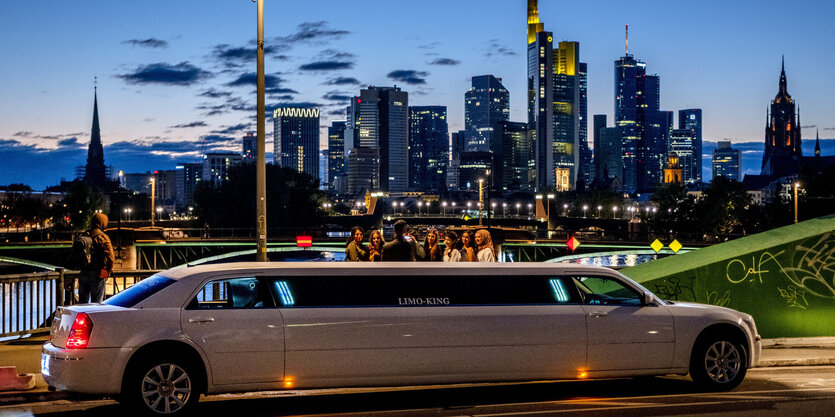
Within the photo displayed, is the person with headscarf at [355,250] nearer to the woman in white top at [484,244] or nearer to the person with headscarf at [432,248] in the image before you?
the person with headscarf at [432,248]

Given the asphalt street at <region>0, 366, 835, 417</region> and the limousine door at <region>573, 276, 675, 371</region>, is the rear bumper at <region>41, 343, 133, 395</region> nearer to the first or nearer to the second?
the asphalt street at <region>0, 366, 835, 417</region>

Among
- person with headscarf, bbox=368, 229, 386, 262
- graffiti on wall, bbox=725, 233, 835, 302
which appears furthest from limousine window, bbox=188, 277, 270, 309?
graffiti on wall, bbox=725, 233, 835, 302

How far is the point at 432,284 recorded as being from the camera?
9727 millimetres

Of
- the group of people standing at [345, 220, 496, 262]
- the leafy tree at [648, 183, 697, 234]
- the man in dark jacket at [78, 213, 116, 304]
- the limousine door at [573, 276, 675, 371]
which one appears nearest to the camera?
the limousine door at [573, 276, 675, 371]

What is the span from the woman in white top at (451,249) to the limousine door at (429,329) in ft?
17.4

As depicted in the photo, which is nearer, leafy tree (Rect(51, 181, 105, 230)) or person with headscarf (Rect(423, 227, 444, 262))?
person with headscarf (Rect(423, 227, 444, 262))

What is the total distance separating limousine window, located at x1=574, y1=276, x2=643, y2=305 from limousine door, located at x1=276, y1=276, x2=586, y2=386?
0.24m

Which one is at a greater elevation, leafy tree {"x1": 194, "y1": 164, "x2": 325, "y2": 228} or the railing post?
leafy tree {"x1": 194, "y1": 164, "x2": 325, "y2": 228}

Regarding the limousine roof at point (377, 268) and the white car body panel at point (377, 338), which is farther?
the limousine roof at point (377, 268)

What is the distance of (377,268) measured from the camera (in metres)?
9.64

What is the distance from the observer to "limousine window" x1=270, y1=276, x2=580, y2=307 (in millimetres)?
9344

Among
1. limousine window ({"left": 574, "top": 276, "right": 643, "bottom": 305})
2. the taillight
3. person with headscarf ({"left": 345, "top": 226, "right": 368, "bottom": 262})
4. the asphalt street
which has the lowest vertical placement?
the asphalt street

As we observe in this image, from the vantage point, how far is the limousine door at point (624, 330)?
1012cm

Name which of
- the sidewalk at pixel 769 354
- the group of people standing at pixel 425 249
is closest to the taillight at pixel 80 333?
the sidewalk at pixel 769 354
